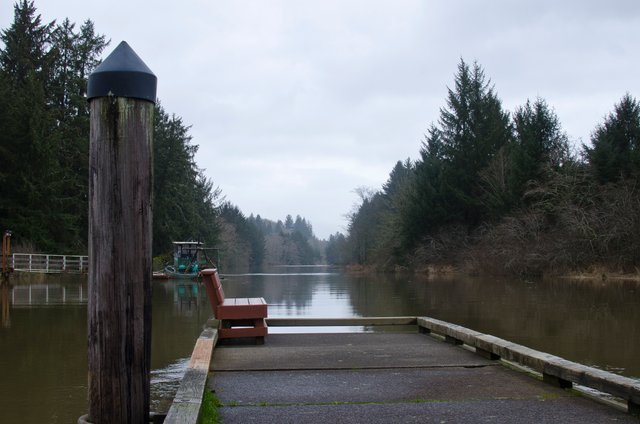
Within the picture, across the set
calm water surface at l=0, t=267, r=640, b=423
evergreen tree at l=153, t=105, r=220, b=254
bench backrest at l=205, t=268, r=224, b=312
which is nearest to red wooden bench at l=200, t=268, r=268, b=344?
bench backrest at l=205, t=268, r=224, b=312

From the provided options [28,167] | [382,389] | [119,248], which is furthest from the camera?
[28,167]

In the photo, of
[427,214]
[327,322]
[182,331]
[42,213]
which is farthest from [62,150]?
[327,322]

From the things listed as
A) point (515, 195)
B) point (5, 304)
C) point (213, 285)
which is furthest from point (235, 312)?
point (515, 195)

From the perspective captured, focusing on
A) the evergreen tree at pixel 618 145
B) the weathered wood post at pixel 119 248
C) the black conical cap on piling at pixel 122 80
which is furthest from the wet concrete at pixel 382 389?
the evergreen tree at pixel 618 145

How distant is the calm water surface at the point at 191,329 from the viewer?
7250 millimetres

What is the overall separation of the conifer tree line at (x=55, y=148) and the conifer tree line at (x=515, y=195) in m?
19.1

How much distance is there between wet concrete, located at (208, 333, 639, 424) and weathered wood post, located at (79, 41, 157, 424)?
3.28ft

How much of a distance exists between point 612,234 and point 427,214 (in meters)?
21.0

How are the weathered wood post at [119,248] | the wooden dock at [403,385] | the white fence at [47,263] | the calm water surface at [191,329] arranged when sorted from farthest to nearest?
the white fence at [47,263] → the calm water surface at [191,329] → the wooden dock at [403,385] → the weathered wood post at [119,248]

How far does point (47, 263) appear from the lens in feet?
113

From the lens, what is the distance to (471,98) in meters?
51.8

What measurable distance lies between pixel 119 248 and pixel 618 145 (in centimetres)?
3964

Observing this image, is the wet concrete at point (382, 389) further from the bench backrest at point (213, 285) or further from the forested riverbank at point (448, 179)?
the forested riverbank at point (448, 179)

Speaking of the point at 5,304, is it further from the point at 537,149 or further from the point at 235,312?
the point at 537,149
